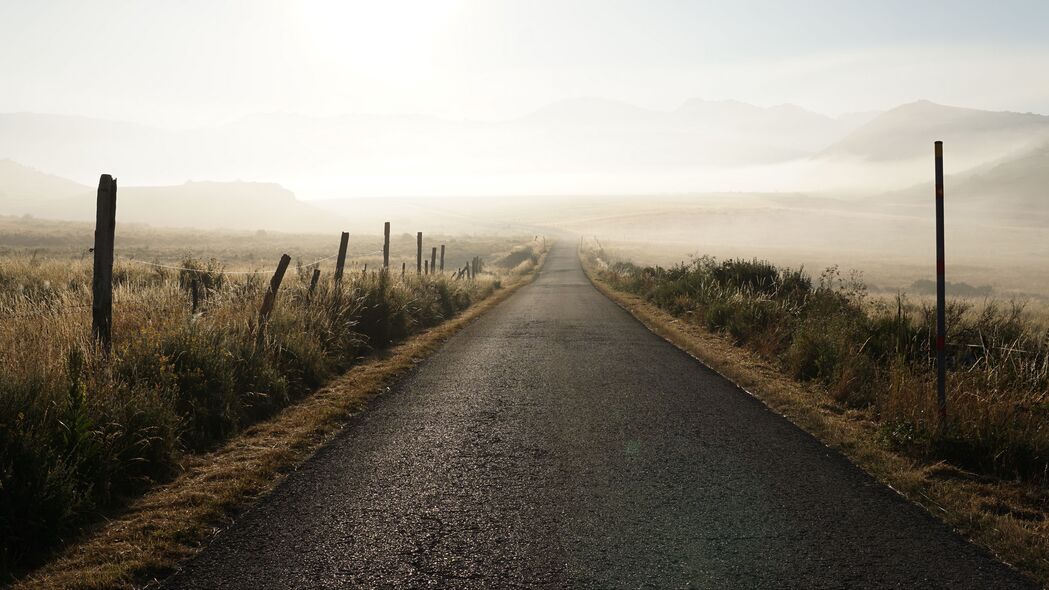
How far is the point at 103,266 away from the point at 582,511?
5.69 m

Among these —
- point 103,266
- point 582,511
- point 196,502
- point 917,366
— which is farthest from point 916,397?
Result: point 103,266

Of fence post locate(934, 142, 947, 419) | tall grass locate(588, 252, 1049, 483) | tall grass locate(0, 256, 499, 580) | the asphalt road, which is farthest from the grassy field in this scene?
fence post locate(934, 142, 947, 419)

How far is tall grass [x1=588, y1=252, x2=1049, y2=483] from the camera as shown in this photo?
6645 mm

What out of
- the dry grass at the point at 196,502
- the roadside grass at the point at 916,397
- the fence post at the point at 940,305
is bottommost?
the dry grass at the point at 196,502

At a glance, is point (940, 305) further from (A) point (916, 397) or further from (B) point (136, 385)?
(B) point (136, 385)

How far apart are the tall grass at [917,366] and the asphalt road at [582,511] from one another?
1217 millimetres

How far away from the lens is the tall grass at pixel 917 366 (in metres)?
6.64

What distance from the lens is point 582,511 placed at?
203 inches

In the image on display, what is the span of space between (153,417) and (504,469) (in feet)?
10.5

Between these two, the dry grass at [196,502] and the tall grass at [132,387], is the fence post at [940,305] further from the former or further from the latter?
the tall grass at [132,387]

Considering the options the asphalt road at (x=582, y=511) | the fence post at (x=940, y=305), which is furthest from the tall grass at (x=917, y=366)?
the asphalt road at (x=582, y=511)

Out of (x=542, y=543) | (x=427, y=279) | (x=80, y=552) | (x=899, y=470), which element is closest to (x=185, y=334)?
(x=80, y=552)

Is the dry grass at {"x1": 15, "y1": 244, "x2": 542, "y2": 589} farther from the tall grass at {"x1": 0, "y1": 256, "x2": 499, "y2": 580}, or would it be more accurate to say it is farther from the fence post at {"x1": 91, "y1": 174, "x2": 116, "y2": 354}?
the fence post at {"x1": 91, "y1": 174, "x2": 116, "y2": 354}

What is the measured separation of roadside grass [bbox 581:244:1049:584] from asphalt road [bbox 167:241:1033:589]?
373 mm
